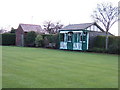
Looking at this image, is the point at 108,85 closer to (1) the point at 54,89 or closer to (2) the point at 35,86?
(1) the point at 54,89

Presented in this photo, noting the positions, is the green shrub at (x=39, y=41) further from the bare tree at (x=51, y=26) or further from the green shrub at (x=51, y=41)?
the bare tree at (x=51, y=26)

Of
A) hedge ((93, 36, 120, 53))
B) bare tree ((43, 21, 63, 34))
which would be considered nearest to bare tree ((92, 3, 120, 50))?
hedge ((93, 36, 120, 53))

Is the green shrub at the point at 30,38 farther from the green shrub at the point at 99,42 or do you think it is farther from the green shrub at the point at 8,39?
the green shrub at the point at 99,42

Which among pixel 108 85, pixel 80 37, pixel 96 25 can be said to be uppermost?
pixel 96 25

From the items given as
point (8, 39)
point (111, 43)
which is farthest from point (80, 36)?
point (8, 39)

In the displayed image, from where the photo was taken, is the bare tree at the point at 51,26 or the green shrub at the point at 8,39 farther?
the bare tree at the point at 51,26

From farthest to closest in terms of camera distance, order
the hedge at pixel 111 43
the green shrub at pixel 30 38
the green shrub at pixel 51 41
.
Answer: the green shrub at pixel 30 38, the green shrub at pixel 51 41, the hedge at pixel 111 43

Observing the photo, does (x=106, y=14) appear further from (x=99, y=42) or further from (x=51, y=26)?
(x=51, y=26)

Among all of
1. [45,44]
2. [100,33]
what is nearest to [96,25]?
[100,33]

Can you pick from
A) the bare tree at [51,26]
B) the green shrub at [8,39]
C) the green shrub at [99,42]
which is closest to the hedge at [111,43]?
the green shrub at [99,42]

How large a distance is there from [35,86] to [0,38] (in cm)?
3464

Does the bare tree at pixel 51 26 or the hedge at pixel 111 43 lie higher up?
the bare tree at pixel 51 26

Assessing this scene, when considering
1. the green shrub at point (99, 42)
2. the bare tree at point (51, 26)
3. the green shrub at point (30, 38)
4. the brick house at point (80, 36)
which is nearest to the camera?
the green shrub at point (99, 42)

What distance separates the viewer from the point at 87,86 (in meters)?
6.16
